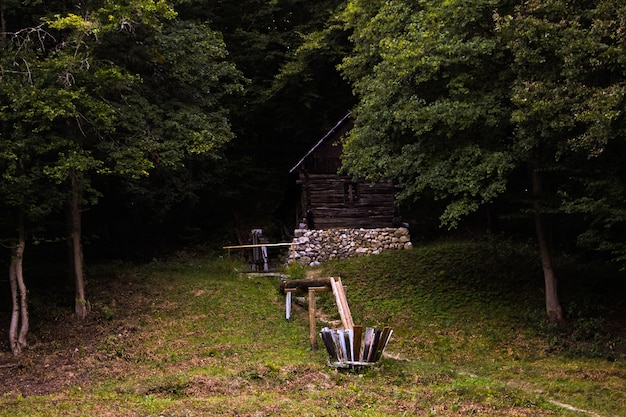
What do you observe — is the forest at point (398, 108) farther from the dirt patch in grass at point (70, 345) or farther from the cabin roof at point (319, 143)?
the cabin roof at point (319, 143)

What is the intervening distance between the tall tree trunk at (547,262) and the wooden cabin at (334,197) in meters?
10.8

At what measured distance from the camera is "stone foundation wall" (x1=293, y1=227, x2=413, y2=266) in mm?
26359

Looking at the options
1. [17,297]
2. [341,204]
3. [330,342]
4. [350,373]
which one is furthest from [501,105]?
[17,297]

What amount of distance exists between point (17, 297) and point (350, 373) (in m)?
9.89

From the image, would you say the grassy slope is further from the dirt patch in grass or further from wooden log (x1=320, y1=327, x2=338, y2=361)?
wooden log (x1=320, y1=327, x2=338, y2=361)

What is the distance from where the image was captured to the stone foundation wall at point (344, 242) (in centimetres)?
2636

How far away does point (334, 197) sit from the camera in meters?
27.9

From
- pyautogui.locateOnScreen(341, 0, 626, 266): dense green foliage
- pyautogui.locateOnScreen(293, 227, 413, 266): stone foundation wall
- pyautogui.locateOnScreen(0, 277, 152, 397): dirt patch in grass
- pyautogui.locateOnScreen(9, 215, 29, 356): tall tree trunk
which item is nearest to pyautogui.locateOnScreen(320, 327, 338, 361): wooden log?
pyautogui.locateOnScreen(0, 277, 152, 397): dirt patch in grass

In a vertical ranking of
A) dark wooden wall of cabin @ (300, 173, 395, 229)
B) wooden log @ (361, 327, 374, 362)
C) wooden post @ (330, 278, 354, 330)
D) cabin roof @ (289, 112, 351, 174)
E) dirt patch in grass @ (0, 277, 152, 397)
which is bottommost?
dirt patch in grass @ (0, 277, 152, 397)

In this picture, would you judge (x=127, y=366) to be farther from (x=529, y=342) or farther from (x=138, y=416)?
(x=529, y=342)

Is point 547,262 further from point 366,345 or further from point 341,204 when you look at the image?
point 341,204

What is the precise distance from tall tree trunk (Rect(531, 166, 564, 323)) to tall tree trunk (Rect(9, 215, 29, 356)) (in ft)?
45.4

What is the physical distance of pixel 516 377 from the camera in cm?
1325

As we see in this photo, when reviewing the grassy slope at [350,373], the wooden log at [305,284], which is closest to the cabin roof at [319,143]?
the grassy slope at [350,373]
